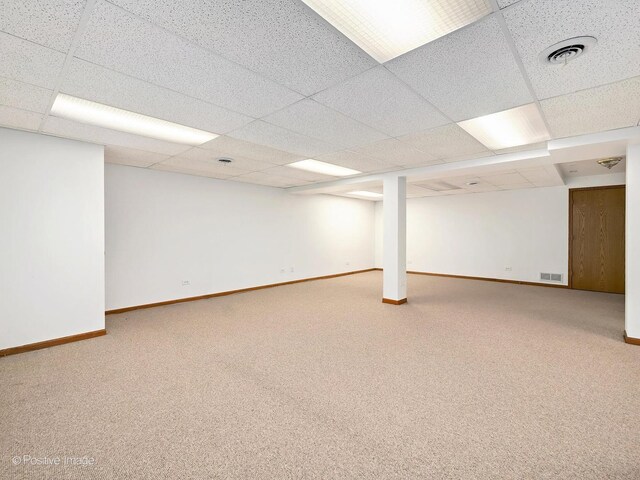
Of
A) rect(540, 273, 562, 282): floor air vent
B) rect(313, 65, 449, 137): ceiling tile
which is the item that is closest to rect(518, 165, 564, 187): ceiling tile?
rect(540, 273, 562, 282): floor air vent

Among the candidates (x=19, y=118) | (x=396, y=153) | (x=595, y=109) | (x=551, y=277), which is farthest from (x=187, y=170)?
(x=551, y=277)

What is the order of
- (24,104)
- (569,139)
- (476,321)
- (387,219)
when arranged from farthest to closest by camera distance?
(387,219)
(476,321)
(569,139)
(24,104)

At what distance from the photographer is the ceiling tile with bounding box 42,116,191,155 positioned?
10.4 feet

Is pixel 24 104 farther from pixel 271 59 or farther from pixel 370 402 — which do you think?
pixel 370 402

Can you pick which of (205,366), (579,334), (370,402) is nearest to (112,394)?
Answer: (205,366)

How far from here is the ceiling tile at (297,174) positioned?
5.21m

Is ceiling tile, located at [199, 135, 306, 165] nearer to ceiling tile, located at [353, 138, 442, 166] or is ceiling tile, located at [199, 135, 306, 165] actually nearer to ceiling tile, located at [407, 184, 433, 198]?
ceiling tile, located at [353, 138, 442, 166]

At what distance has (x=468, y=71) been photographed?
2.08 metres

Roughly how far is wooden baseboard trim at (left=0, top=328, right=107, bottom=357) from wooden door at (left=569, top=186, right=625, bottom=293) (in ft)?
29.6

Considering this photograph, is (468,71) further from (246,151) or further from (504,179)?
(504,179)

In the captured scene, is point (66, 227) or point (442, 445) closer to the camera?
point (442, 445)

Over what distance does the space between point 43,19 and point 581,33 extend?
2.89 m

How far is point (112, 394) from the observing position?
2.48 metres

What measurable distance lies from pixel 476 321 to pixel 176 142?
4.75 m
